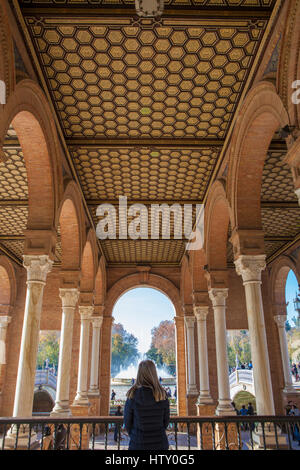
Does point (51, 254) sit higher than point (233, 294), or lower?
lower

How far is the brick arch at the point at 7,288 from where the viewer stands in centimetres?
1427

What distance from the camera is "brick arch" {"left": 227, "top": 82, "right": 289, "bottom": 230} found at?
18.0 ft

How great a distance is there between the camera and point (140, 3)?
4.33 metres

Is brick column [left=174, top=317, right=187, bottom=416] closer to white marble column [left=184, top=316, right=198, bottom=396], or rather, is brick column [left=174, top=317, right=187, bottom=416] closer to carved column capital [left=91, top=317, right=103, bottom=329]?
white marble column [left=184, top=316, right=198, bottom=396]

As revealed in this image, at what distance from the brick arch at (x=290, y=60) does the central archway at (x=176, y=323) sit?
38.0ft

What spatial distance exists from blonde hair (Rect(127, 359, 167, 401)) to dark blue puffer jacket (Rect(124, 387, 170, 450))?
0.03 m

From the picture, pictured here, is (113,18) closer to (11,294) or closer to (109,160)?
(109,160)

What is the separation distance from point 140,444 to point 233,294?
13.7 meters

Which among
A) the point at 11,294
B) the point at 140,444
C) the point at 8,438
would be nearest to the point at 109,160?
the point at 8,438

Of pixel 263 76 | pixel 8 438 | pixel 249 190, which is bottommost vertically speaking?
pixel 8 438

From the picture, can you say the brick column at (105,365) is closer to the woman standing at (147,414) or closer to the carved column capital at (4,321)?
the carved column capital at (4,321)

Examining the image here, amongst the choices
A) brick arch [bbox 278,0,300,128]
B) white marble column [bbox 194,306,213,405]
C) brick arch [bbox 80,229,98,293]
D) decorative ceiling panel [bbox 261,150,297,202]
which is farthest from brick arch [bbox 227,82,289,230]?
white marble column [bbox 194,306,213,405]

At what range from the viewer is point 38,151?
6133 millimetres

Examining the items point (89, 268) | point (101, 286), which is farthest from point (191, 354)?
point (89, 268)
